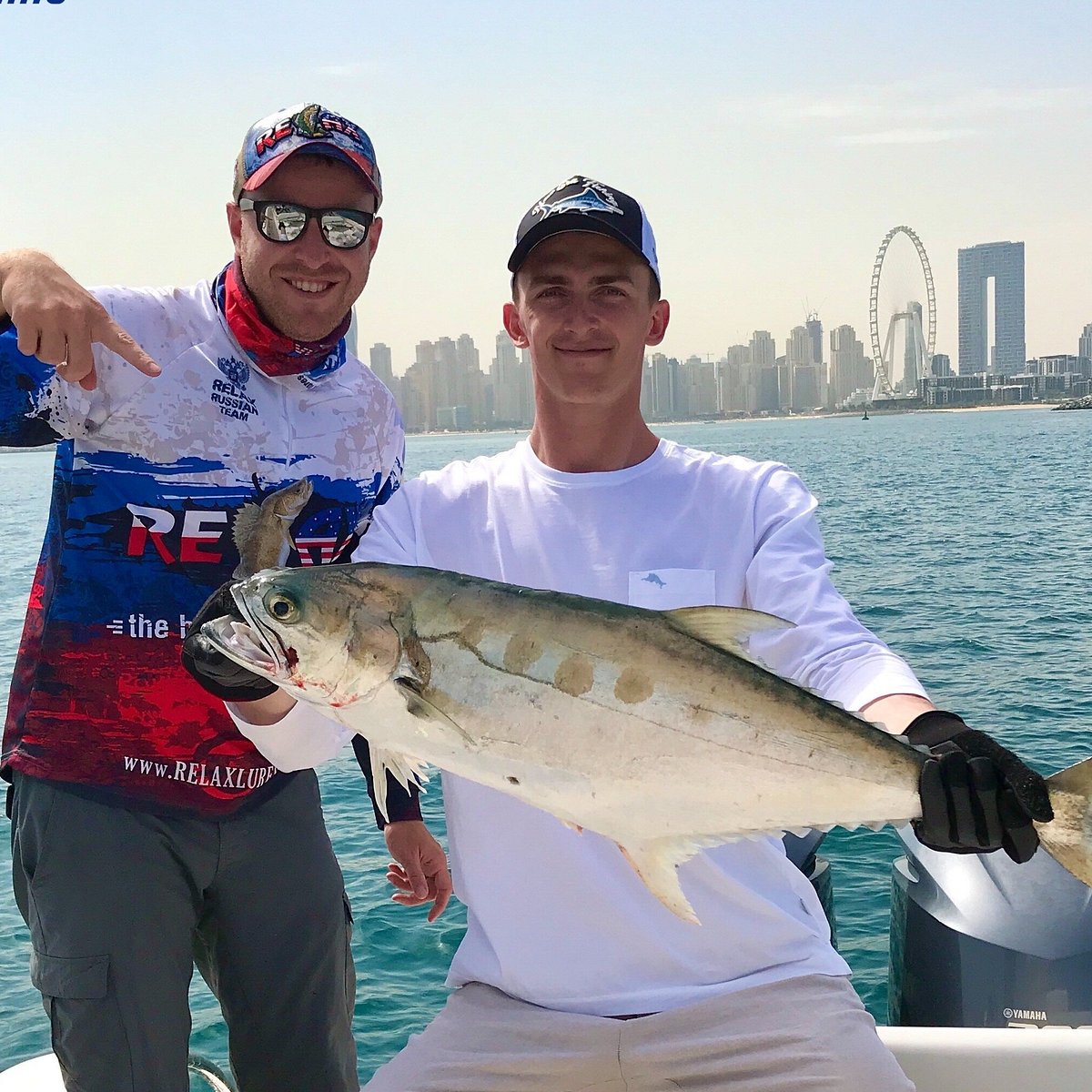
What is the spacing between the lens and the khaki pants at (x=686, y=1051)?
8.72ft

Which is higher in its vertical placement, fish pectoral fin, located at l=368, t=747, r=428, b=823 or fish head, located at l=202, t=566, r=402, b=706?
fish head, located at l=202, t=566, r=402, b=706

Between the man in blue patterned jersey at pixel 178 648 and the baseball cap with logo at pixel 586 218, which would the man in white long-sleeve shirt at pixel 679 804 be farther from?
the man in blue patterned jersey at pixel 178 648

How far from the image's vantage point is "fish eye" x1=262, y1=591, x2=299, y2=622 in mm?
2152

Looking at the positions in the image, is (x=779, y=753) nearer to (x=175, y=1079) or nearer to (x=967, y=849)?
(x=967, y=849)

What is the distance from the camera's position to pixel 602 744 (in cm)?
217

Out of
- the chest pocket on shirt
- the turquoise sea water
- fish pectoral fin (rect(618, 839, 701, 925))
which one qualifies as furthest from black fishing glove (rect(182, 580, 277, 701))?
the turquoise sea water

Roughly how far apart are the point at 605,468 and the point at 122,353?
130cm

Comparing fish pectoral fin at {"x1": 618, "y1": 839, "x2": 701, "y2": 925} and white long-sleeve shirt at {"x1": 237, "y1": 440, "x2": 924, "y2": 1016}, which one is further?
white long-sleeve shirt at {"x1": 237, "y1": 440, "x2": 924, "y2": 1016}

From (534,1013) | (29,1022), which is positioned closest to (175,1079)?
(534,1013)

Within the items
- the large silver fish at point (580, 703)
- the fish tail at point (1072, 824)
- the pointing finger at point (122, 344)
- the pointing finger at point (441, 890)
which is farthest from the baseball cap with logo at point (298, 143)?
the fish tail at point (1072, 824)

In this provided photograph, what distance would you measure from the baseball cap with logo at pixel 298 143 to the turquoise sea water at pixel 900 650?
4951mm

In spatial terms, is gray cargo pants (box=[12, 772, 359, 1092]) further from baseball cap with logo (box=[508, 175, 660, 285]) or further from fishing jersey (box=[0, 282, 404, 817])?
baseball cap with logo (box=[508, 175, 660, 285])

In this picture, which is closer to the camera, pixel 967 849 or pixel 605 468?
pixel 967 849

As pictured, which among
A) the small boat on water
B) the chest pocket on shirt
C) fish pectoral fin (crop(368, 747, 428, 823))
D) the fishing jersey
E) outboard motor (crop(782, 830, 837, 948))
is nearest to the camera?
fish pectoral fin (crop(368, 747, 428, 823))
